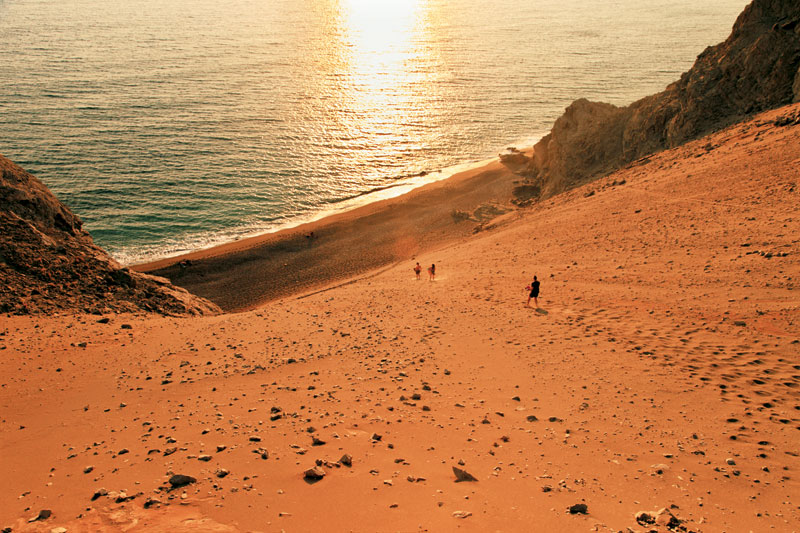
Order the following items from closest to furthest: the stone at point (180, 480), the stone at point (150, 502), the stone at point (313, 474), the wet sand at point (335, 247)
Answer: the stone at point (150, 502) → the stone at point (180, 480) → the stone at point (313, 474) → the wet sand at point (335, 247)

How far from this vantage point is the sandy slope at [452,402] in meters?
7.85

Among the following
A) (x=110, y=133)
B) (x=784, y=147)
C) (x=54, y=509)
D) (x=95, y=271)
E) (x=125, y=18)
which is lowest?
(x=54, y=509)

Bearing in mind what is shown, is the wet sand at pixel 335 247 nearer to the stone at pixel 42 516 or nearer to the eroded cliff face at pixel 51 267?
the eroded cliff face at pixel 51 267

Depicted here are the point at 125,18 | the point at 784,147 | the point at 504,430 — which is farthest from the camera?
the point at 125,18

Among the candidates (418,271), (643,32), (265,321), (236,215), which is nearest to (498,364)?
(265,321)

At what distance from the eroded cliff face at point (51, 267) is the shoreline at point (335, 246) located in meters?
10.4

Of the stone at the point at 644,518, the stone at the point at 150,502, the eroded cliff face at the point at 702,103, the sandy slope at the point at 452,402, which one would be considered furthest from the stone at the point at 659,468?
the eroded cliff face at the point at 702,103

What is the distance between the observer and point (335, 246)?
124 ft

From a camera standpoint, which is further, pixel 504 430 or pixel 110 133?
pixel 110 133

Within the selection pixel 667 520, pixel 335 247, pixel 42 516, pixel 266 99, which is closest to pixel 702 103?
pixel 335 247

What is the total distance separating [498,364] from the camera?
1384 centimetres

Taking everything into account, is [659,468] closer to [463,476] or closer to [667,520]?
[667,520]

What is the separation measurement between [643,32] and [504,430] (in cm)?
13256

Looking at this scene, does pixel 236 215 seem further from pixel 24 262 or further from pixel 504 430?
pixel 504 430
